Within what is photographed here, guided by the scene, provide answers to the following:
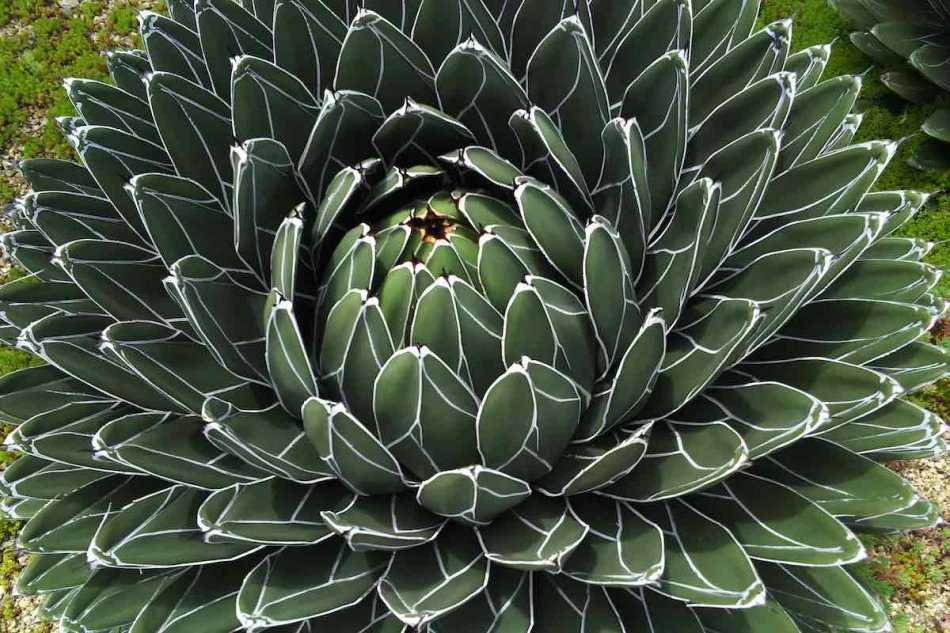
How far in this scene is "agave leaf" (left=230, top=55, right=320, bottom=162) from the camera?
1.68 m

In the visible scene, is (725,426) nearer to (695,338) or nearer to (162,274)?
(695,338)

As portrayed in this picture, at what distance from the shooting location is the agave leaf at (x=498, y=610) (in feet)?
5.01

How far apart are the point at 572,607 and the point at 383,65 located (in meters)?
1.28

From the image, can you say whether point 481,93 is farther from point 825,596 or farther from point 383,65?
point 825,596

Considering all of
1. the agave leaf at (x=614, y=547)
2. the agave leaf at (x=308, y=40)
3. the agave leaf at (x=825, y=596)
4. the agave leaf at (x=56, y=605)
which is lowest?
the agave leaf at (x=825, y=596)

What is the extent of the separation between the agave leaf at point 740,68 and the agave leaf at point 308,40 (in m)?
0.91

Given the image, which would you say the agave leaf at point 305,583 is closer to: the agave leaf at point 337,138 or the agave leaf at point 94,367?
the agave leaf at point 94,367

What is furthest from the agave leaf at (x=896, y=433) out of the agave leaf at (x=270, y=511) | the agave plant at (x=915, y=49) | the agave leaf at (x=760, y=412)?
the agave plant at (x=915, y=49)

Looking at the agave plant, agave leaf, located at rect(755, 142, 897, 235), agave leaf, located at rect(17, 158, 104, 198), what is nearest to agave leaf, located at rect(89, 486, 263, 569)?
agave leaf, located at rect(17, 158, 104, 198)

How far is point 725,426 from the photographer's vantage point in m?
1.53

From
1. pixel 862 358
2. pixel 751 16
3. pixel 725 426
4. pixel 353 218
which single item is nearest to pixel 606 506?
pixel 725 426

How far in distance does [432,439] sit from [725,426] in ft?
1.94

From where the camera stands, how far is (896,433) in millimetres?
1754

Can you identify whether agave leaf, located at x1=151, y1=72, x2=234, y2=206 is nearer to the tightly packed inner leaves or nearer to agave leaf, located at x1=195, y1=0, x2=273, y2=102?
the tightly packed inner leaves
